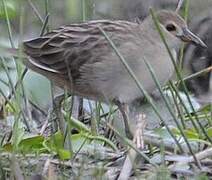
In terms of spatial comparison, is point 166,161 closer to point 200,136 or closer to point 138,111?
point 200,136

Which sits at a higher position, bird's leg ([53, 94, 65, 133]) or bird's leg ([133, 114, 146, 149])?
bird's leg ([53, 94, 65, 133])

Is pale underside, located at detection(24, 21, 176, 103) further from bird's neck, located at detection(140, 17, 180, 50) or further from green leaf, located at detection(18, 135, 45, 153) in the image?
green leaf, located at detection(18, 135, 45, 153)

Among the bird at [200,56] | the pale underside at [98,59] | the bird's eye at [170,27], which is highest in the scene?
the bird at [200,56]

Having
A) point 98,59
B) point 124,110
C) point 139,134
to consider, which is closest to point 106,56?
point 98,59

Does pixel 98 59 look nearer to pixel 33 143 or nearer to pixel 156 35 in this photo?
pixel 156 35

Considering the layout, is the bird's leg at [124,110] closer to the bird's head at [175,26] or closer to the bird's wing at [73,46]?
the bird's wing at [73,46]

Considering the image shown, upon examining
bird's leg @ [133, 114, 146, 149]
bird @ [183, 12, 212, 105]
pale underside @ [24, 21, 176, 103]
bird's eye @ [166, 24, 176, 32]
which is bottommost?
bird's leg @ [133, 114, 146, 149]

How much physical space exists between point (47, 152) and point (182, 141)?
604 millimetres

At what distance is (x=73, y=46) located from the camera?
5250mm

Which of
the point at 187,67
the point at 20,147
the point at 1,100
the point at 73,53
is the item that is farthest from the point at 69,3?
the point at 20,147

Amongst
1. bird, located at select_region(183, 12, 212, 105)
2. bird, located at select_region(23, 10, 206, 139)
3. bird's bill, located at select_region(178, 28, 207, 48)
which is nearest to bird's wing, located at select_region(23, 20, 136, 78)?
bird, located at select_region(23, 10, 206, 139)

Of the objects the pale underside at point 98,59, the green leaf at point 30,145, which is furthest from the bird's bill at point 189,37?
the green leaf at point 30,145

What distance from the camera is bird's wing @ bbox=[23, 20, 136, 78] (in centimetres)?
512

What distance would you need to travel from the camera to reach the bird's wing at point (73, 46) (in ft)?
16.8
